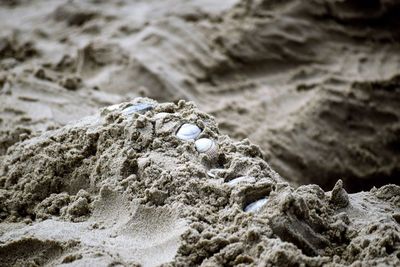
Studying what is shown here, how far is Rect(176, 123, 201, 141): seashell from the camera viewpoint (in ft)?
5.24

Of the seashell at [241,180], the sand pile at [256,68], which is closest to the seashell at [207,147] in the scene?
the seashell at [241,180]

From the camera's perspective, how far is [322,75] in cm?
315

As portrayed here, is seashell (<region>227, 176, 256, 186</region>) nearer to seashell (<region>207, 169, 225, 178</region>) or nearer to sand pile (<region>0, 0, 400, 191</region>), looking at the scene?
seashell (<region>207, 169, 225, 178</region>)

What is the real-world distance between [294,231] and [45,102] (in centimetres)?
153

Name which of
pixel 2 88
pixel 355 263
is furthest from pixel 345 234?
pixel 2 88

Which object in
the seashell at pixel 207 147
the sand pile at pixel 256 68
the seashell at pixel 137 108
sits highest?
the seashell at pixel 137 108

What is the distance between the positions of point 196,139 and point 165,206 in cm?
28

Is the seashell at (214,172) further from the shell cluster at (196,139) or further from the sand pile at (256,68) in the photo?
the sand pile at (256,68)

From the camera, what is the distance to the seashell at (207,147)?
1.56 meters

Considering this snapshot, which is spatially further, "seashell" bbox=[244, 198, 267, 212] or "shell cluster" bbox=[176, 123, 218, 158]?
"shell cluster" bbox=[176, 123, 218, 158]

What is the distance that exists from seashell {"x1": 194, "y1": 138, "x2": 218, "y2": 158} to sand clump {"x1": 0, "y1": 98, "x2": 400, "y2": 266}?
0.06 ft

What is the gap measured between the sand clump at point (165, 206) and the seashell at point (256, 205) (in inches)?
0.6

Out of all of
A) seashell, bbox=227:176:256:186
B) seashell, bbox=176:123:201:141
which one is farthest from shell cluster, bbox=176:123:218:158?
seashell, bbox=227:176:256:186

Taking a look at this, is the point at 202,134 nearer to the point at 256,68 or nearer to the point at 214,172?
the point at 214,172
